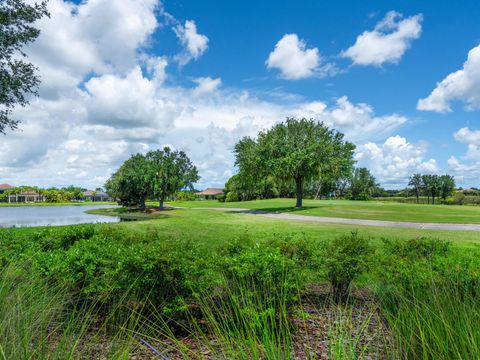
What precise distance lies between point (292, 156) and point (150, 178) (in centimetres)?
1999

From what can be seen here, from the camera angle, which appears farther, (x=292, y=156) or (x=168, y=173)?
(x=168, y=173)

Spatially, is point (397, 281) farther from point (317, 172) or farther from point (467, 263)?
point (317, 172)

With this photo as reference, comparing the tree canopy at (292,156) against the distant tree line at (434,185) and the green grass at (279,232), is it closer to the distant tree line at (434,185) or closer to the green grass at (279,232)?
the green grass at (279,232)

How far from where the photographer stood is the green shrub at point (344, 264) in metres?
5.21

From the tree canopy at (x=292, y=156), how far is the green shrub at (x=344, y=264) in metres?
23.0

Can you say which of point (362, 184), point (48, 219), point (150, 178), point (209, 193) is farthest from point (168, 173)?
point (209, 193)

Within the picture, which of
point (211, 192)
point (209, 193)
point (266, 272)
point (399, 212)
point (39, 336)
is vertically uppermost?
point (211, 192)

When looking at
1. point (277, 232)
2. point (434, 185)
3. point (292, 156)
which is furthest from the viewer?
point (434, 185)

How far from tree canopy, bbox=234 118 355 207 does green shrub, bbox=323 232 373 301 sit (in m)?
23.0

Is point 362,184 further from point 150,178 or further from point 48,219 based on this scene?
point 48,219

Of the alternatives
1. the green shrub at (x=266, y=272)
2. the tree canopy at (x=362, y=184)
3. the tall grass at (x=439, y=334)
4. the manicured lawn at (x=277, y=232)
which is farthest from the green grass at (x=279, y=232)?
the tree canopy at (x=362, y=184)

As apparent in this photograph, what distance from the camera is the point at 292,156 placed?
1139 inches

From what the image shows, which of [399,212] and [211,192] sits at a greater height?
[211,192]

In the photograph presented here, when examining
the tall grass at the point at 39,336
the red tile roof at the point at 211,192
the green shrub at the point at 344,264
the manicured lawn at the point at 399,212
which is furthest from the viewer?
the red tile roof at the point at 211,192
